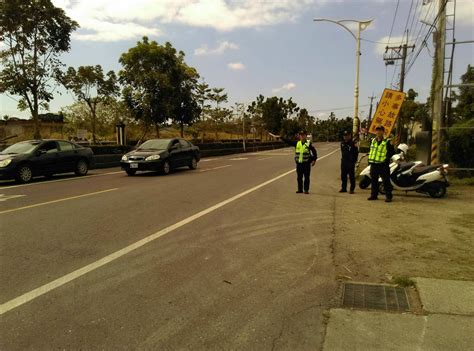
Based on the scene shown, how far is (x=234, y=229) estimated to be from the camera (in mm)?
6750

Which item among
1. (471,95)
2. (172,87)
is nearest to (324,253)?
(471,95)

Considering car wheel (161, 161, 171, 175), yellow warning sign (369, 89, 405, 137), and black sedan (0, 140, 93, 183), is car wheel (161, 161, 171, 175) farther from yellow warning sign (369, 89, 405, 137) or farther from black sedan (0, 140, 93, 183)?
yellow warning sign (369, 89, 405, 137)

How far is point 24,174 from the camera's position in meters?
13.5

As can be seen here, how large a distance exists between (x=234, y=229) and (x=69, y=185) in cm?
775

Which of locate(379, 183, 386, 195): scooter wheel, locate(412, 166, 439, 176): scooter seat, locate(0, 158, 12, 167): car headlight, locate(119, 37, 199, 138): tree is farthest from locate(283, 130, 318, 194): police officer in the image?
locate(119, 37, 199, 138): tree

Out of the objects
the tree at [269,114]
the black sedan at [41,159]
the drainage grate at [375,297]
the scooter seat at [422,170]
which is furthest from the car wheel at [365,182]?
the tree at [269,114]

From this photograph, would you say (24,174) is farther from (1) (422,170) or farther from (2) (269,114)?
(2) (269,114)

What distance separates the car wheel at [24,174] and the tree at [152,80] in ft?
50.9

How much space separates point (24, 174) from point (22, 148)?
1409mm

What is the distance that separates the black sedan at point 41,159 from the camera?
43.4 ft

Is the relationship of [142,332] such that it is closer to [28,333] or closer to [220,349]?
[220,349]

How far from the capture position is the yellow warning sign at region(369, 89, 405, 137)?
1392 cm

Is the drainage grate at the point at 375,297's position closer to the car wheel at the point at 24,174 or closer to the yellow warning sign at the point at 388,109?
the yellow warning sign at the point at 388,109

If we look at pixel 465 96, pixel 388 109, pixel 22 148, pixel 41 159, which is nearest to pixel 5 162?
pixel 41 159
